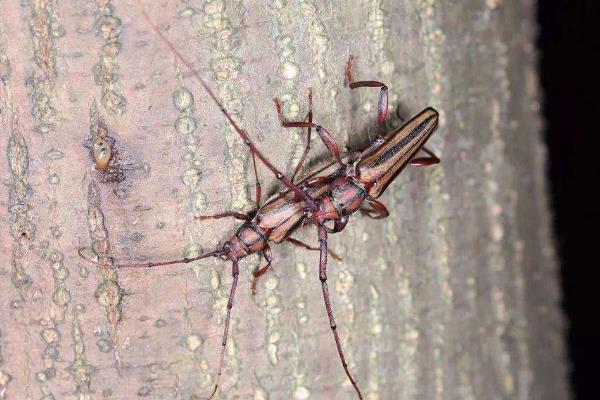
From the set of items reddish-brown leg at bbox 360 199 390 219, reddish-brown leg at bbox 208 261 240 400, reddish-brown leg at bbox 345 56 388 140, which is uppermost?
reddish-brown leg at bbox 345 56 388 140

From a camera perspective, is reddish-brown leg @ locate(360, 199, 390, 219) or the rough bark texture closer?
the rough bark texture

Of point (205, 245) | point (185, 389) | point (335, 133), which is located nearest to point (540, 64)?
point (335, 133)

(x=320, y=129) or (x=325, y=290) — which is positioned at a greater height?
(x=320, y=129)

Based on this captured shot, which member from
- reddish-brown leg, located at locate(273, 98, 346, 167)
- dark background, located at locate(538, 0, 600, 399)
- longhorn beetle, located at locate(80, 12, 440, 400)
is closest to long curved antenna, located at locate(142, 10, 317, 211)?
longhorn beetle, located at locate(80, 12, 440, 400)

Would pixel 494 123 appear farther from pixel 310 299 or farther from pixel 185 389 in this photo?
pixel 185 389

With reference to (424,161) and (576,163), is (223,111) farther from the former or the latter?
(576,163)

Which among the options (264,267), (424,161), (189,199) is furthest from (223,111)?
(424,161)

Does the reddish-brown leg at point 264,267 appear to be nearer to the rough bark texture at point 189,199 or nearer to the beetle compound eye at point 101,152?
the rough bark texture at point 189,199

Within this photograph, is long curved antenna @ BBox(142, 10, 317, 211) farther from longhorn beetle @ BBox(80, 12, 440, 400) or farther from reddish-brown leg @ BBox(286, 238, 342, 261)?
reddish-brown leg @ BBox(286, 238, 342, 261)

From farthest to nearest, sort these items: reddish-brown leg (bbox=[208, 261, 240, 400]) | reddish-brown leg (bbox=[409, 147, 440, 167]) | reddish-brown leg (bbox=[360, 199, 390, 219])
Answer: reddish-brown leg (bbox=[409, 147, 440, 167]), reddish-brown leg (bbox=[360, 199, 390, 219]), reddish-brown leg (bbox=[208, 261, 240, 400])
